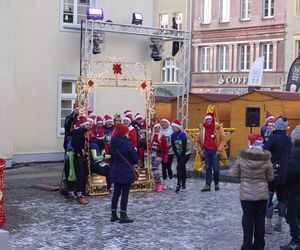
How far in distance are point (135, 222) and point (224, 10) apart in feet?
123

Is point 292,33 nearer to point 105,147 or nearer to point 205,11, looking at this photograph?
point 205,11

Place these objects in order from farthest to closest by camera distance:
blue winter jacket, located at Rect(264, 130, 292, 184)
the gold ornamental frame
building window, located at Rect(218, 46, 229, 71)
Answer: building window, located at Rect(218, 46, 229, 71) → the gold ornamental frame → blue winter jacket, located at Rect(264, 130, 292, 184)

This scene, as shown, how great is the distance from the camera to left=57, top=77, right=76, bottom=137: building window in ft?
66.0

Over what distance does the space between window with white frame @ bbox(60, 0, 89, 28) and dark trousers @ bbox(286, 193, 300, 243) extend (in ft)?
41.2

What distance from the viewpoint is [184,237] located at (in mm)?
9836

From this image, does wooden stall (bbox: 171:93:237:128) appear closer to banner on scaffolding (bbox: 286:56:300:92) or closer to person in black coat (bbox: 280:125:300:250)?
banner on scaffolding (bbox: 286:56:300:92)

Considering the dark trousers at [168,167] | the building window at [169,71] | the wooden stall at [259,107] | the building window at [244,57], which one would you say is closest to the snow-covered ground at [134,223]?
the dark trousers at [168,167]

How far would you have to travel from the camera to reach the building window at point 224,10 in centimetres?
4625

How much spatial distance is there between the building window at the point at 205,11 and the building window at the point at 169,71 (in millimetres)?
3803

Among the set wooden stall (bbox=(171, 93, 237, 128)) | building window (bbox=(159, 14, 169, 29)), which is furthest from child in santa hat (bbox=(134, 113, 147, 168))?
building window (bbox=(159, 14, 169, 29))

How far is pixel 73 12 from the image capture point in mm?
20531

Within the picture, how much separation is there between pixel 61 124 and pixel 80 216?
9.17 metres

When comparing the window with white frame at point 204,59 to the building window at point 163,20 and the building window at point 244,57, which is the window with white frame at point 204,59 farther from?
the building window at point 163,20

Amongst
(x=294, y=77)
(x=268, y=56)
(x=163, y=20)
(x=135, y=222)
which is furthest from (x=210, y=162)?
(x=163, y=20)
